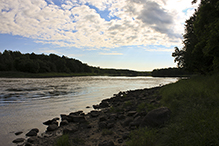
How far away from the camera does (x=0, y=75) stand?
77.9m

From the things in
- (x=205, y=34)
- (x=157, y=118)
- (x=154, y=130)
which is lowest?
(x=154, y=130)

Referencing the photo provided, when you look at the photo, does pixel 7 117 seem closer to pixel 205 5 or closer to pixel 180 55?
pixel 205 5

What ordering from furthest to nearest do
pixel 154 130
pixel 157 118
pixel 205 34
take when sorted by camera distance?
pixel 205 34 → pixel 157 118 → pixel 154 130

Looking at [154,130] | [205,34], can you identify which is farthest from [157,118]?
[205,34]

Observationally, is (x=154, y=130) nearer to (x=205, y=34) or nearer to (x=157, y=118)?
(x=157, y=118)

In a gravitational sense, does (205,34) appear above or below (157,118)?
above

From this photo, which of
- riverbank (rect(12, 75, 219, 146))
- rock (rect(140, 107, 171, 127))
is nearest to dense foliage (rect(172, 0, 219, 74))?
riverbank (rect(12, 75, 219, 146))

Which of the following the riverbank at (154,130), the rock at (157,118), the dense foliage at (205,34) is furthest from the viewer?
the dense foliage at (205,34)

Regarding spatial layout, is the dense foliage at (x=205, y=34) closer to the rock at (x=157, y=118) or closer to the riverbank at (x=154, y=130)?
the riverbank at (x=154, y=130)

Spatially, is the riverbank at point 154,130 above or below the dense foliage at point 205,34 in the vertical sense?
below

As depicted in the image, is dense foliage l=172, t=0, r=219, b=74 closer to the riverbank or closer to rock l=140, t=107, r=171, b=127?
the riverbank

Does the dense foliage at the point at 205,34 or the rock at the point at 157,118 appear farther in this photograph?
the dense foliage at the point at 205,34

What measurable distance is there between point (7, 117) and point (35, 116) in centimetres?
213

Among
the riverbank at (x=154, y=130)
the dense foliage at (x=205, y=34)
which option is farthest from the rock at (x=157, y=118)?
the dense foliage at (x=205, y=34)
